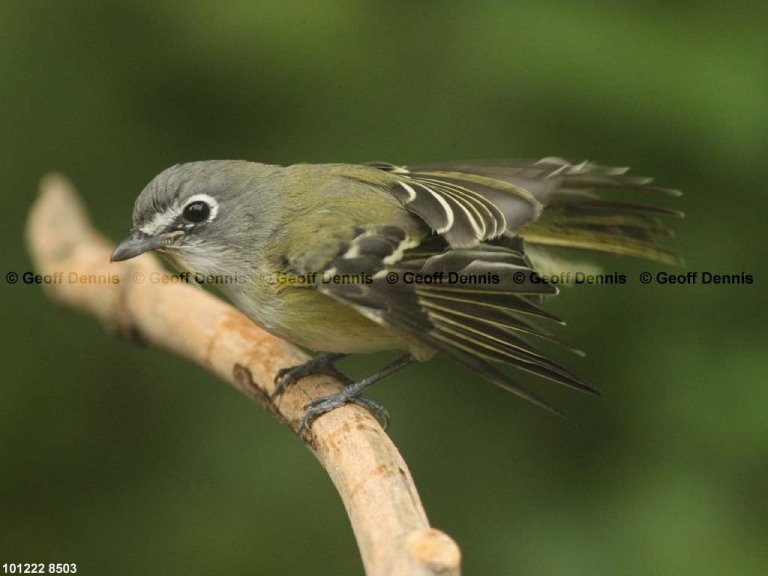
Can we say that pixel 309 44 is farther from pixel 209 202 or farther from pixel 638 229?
pixel 638 229

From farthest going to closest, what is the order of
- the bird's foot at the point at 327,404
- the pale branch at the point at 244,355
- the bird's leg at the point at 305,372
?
the bird's leg at the point at 305,372, the bird's foot at the point at 327,404, the pale branch at the point at 244,355

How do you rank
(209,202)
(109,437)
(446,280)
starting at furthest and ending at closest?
(109,437)
(209,202)
(446,280)

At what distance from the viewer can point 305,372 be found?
3.04 metres

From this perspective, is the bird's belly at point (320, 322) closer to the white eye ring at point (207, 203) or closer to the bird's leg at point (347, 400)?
the bird's leg at point (347, 400)

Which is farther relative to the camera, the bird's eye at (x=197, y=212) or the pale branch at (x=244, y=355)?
the bird's eye at (x=197, y=212)

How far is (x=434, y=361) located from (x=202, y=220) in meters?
1.38

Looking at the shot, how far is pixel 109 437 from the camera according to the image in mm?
4117

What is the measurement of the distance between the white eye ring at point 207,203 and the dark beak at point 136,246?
129mm

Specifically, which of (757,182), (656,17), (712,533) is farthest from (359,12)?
(712,533)

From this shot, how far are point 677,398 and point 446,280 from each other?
1347 mm

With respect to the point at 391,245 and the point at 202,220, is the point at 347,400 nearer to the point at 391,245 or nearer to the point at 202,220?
the point at 391,245

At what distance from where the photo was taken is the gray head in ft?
9.36

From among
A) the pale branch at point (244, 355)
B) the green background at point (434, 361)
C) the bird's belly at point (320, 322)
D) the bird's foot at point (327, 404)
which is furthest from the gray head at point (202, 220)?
the green background at point (434, 361)

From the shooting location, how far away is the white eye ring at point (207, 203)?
9.50 ft
